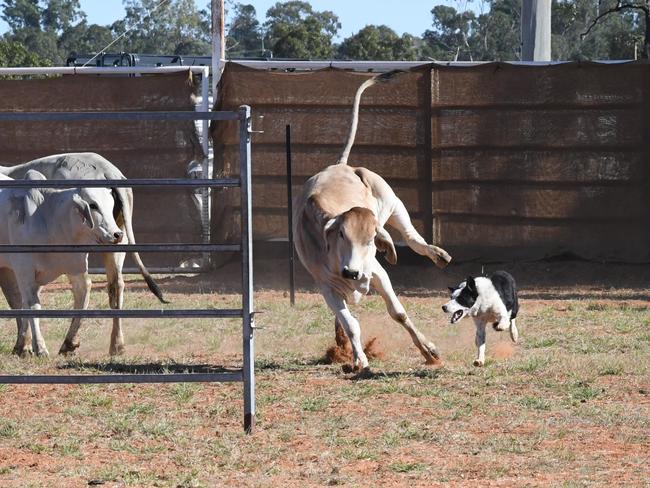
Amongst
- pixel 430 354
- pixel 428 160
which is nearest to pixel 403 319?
pixel 430 354

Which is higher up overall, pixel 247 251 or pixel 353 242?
pixel 247 251

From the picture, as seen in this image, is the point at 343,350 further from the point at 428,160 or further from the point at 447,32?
the point at 447,32

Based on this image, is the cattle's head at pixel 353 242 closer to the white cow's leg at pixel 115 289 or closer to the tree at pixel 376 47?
the white cow's leg at pixel 115 289

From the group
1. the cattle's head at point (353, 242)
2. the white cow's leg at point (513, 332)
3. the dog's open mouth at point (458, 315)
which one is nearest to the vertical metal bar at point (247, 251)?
the cattle's head at point (353, 242)

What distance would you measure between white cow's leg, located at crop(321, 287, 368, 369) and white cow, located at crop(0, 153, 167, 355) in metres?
1.69

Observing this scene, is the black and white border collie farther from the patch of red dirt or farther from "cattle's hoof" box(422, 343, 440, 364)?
the patch of red dirt

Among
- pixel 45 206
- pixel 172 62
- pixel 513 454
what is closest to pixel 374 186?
pixel 45 206

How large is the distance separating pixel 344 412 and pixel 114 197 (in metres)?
3.57

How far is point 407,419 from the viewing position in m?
7.53

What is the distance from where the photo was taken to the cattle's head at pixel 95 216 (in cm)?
963

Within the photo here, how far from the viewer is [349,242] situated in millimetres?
8516

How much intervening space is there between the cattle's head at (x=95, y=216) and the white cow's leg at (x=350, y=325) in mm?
1744

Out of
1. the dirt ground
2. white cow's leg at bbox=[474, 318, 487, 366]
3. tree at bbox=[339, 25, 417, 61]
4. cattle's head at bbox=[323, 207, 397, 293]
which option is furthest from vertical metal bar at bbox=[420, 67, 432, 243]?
Result: tree at bbox=[339, 25, 417, 61]

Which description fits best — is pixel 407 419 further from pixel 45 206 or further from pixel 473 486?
pixel 45 206
